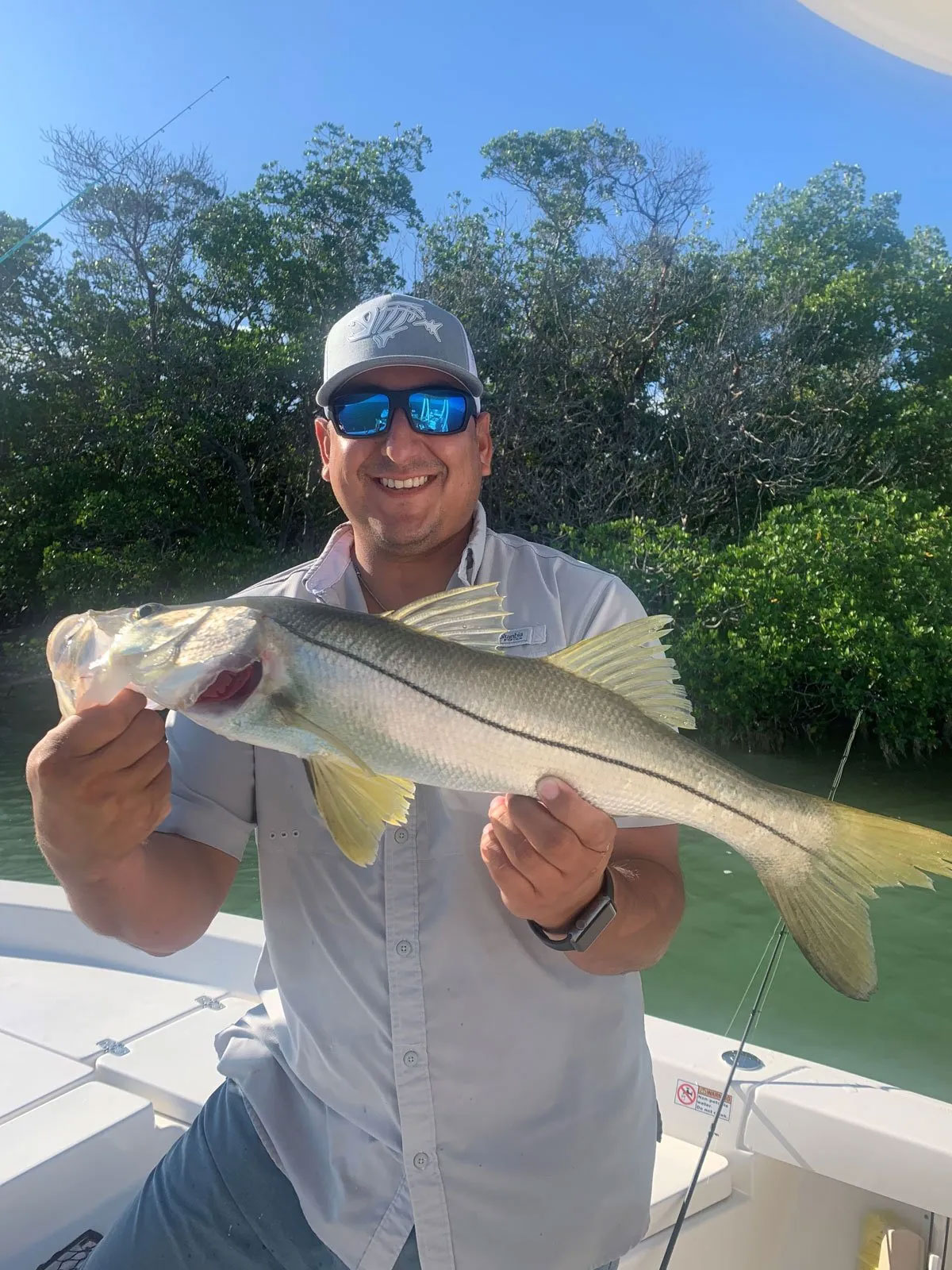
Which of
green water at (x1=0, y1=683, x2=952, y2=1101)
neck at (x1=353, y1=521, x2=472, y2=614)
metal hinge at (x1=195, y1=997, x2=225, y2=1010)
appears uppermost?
neck at (x1=353, y1=521, x2=472, y2=614)

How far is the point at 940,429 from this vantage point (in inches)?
676

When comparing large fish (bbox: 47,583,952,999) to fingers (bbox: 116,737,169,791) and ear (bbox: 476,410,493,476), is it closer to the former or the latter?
fingers (bbox: 116,737,169,791)

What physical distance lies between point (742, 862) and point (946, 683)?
5.09 metres

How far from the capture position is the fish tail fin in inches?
64.6

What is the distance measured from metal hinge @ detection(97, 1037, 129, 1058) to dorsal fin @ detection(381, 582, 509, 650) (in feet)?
8.31

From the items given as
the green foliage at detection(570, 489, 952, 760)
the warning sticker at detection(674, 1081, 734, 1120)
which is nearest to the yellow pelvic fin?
the warning sticker at detection(674, 1081, 734, 1120)

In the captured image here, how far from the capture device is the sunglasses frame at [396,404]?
2270 millimetres

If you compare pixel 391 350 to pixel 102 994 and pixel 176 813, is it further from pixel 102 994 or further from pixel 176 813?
pixel 102 994

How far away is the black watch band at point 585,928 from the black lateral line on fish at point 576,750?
29 cm

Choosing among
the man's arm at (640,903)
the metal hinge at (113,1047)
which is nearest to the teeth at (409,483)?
the man's arm at (640,903)

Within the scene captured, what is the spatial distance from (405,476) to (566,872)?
107 centimetres

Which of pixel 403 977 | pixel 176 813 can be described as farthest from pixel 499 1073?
pixel 176 813

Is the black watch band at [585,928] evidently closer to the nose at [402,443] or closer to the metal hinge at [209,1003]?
the nose at [402,443]

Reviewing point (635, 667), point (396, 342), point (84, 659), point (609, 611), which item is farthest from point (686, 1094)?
point (396, 342)
